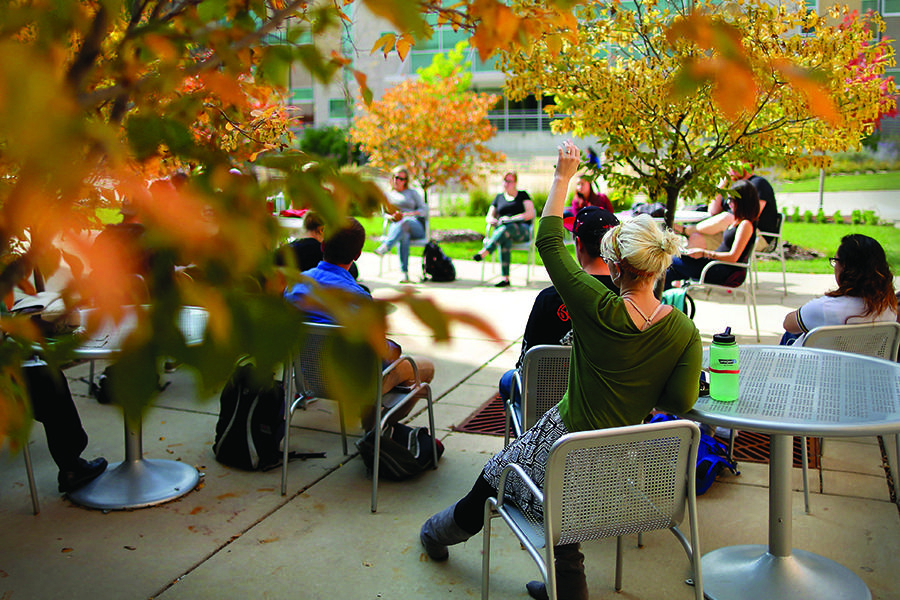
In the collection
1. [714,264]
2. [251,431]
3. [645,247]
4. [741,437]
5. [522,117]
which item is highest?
[522,117]

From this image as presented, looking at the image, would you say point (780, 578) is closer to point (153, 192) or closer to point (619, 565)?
point (619, 565)

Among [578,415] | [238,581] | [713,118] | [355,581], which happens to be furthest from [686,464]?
[713,118]

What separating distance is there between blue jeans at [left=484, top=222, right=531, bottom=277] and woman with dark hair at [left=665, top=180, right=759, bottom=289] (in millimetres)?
3104

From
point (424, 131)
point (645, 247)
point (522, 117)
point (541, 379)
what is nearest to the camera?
point (645, 247)

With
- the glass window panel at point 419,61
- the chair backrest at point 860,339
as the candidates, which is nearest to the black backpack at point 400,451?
the chair backrest at point 860,339

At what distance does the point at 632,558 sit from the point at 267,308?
9.39 feet

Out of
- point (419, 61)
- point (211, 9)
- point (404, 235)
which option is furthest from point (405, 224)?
point (419, 61)

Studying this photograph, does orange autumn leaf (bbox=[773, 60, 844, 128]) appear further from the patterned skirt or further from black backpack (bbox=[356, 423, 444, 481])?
black backpack (bbox=[356, 423, 444, 481])

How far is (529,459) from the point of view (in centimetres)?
281

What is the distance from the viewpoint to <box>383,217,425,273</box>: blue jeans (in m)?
10.6

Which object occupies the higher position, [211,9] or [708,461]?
[211,9]

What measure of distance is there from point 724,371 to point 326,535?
1.92m

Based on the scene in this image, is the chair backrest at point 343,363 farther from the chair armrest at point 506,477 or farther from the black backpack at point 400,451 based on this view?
the black backpack at point 400,451

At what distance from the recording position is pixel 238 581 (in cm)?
316
